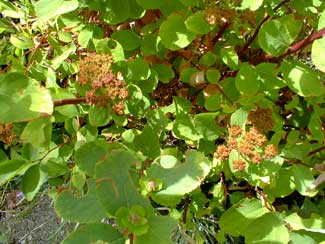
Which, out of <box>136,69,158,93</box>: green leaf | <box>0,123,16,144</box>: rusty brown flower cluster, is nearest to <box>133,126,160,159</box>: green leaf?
<box>136,69,158,93</box>: green leaf

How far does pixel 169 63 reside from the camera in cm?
108

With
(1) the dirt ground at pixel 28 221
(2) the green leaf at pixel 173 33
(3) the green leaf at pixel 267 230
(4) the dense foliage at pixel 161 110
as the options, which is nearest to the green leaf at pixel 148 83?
(4) the dense foliage at pixel 161 110

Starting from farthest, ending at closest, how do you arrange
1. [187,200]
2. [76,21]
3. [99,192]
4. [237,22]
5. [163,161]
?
1. [187,200]
2. [76,21]
3. [237,22]
4. [163,161]
5. [99,192]

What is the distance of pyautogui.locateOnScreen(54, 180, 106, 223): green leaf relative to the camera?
67 cm

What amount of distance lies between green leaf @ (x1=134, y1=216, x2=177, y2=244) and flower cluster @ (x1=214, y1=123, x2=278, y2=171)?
0.21 m

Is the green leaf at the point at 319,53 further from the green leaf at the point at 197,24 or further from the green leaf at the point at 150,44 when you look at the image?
the green leaf at the point at 150,44

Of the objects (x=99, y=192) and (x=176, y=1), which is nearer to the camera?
(x=99, y=192)

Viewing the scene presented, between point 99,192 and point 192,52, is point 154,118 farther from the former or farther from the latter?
point 99,192

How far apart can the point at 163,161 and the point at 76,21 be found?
38 cm

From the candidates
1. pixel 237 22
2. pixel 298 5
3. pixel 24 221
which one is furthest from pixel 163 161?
pixel 24 221

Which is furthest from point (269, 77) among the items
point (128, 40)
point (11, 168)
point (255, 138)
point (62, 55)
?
point (11, 168)

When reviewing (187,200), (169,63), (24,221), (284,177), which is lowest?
(24,221)

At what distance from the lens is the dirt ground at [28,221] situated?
5.14 ft

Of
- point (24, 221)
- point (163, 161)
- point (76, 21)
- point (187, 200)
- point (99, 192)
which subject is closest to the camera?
point (99, 192)
